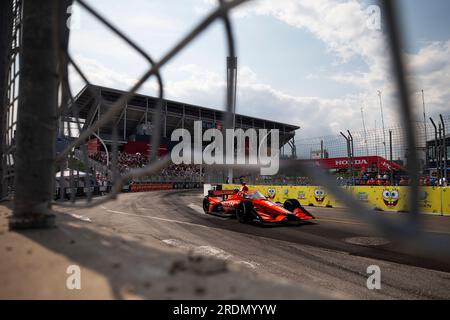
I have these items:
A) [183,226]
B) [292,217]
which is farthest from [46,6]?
[292,217]

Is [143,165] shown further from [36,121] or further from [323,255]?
[36,121]

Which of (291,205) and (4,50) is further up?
(4,50)

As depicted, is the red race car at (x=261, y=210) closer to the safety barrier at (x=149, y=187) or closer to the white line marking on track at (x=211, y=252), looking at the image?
the white line marking on track at (x=211, y=252)

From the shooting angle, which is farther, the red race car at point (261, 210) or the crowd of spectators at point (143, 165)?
the crowd of spectators at point (143, 165)

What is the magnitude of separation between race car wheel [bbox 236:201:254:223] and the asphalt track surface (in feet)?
1.75

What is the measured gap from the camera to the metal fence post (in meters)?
2.82

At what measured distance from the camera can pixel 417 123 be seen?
34.5 inches

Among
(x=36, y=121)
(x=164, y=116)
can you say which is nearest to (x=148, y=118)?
(x=164, y=116)

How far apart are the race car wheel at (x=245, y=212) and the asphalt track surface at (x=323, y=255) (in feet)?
1.75

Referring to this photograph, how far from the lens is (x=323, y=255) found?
5090 millimetres

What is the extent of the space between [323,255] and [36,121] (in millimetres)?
4348

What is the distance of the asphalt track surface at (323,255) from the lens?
11.7 ft

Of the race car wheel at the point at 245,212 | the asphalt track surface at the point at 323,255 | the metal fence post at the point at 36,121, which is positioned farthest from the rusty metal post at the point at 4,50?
the race car wheel at the point at 245,212

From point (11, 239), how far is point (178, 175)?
139 feet
